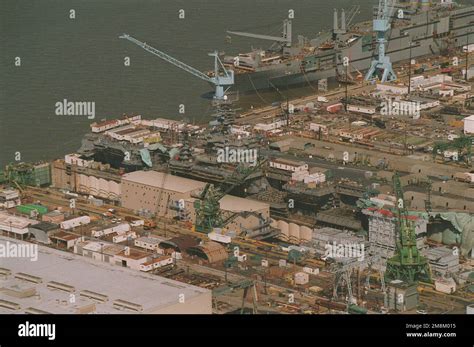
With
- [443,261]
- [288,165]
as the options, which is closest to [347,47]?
[288,165]

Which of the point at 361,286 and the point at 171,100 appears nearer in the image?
the point at 361,286

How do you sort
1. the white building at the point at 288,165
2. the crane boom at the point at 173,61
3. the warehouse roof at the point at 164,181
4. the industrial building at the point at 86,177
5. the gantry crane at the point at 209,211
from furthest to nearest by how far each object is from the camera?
the crane boom at the point at 173,61, the industrial building at the point at 86,177, the white building at the point at 288,165, the warehouse roof at the point at 164,181, the gantry crane at the point at 209,211

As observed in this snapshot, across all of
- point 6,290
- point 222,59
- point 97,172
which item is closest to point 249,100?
point 222,59

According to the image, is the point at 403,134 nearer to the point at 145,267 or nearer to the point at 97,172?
the point at 97,172

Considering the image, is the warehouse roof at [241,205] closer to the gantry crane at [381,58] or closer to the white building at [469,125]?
the white building at [469,125]

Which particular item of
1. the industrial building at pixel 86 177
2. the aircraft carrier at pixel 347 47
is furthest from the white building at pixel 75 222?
the aircraft carrier at pixel 347 47

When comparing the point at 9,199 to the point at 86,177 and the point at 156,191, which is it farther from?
the point at 156,191
